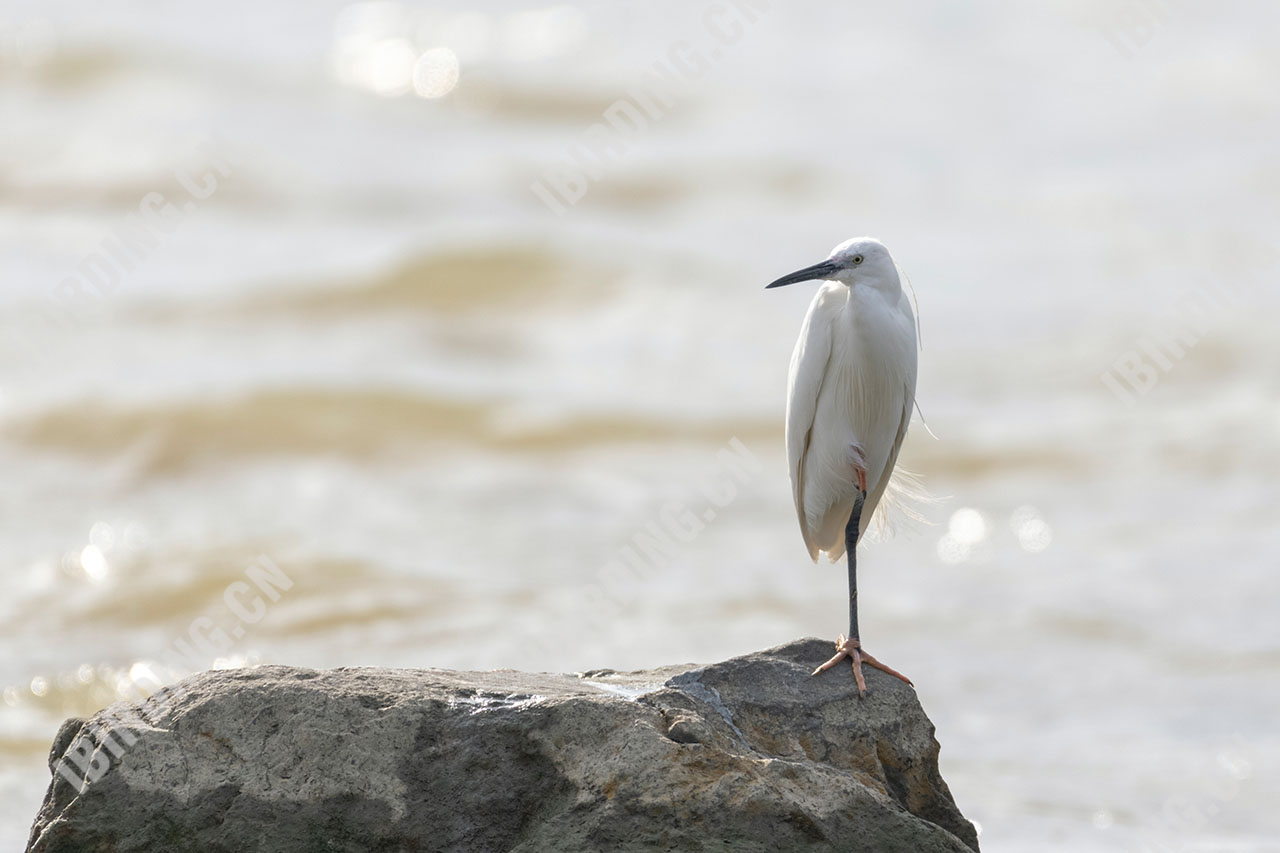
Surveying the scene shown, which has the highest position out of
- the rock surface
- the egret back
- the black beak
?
the black beak

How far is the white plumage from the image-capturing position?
6668 millimetres

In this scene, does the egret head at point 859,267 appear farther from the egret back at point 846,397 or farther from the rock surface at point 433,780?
the rock surface at point 433,780

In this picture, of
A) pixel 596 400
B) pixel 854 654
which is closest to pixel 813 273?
pixel 854 654

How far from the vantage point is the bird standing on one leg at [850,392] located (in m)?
6.65

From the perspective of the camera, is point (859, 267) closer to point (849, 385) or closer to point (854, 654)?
point (849, 385)

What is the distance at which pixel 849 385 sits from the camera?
6.92 metres

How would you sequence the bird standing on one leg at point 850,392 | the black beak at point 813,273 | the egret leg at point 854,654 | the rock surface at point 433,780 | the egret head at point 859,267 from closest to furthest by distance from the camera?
the rock surface at point 433,780 < the egret leg at point 854,654 < the black beak at point 813,273 < the egret head at point 859,267 < the bird standing on one leg at point 850,392

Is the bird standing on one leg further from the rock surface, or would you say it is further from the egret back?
the rock surface

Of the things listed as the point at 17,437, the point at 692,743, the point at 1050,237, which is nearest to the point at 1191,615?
the point at 692,743

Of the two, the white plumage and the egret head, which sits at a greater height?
the egret head

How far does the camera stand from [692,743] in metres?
5.30

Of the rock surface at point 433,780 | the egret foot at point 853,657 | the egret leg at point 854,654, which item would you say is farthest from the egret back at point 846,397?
the rock surface at point 433,780

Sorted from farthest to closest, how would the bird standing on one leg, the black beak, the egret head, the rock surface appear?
the bird standing on one leg, the egret head, the black beak, the rock surface

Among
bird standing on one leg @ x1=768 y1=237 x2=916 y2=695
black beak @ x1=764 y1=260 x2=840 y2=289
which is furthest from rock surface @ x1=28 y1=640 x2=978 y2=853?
black beak @ x1=764 y1=260 x2=840 y2=289
